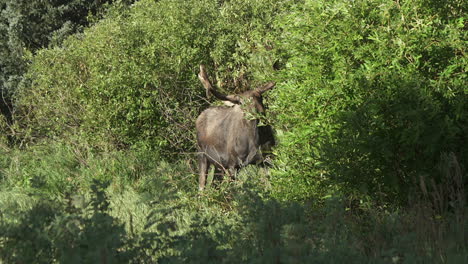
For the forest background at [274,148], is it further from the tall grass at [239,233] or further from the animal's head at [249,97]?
the animal's head at [249,97]

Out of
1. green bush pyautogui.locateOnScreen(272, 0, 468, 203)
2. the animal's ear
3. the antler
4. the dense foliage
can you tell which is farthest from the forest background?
the dense foliage

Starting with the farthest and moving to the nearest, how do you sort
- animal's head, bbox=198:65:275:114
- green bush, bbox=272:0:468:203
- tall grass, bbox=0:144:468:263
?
1. animal's head, bbox=198:65:275:114
2. green bush, bbox=272:0:468:203
3. tall grass, bbox=0:144:468:263

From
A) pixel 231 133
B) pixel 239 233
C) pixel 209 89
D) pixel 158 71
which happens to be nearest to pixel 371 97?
pixel 239 233

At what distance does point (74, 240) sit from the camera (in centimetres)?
474

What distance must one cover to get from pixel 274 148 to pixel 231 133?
157 centimetres

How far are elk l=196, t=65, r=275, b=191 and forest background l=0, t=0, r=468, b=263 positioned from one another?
28 centimetres

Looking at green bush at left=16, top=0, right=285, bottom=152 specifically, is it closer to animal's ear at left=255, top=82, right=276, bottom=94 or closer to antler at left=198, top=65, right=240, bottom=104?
antler at left=198, top=65, right=240, bottom=104

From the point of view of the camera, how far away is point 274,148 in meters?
9.40

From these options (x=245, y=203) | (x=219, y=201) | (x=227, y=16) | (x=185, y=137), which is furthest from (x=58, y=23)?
(x=245, y=203)

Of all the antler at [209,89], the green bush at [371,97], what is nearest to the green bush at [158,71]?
the antler at [209,89]

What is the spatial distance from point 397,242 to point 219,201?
12.9 feet

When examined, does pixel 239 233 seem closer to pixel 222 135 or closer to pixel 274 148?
pixel 274 148

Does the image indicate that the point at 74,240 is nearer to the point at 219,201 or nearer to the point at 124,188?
the point at 219,201

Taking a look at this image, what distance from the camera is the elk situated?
391 inches
